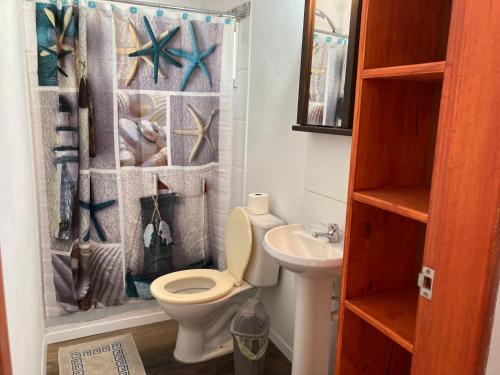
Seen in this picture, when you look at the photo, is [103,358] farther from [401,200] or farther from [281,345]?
[401,200]

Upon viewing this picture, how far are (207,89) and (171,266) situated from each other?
44.4 inches

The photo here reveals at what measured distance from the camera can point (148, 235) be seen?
8.16 feet

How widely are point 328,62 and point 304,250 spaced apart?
0.82 meters

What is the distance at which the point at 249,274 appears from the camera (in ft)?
7.45

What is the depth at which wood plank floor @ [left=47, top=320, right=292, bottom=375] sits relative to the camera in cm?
219

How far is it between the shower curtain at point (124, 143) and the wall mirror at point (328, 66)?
0.77 metres

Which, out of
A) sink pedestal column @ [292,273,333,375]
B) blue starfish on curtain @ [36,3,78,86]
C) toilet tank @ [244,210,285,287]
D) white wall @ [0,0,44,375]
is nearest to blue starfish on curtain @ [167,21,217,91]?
blue starfish on curtain @ [36,3,78,86]

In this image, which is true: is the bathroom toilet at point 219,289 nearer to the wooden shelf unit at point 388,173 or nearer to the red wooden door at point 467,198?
the wooden shelf unit at point 388,173

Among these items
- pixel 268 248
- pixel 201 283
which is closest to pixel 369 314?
pixel 268 248

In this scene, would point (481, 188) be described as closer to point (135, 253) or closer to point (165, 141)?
point (165, 141)

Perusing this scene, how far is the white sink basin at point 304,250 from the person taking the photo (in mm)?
1483

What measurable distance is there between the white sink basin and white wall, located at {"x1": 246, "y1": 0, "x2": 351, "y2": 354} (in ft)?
0.46

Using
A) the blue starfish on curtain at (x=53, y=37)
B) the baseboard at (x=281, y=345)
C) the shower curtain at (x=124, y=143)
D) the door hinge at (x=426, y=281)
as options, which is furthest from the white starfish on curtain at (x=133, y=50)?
the door hinge at (x=426, y=281)

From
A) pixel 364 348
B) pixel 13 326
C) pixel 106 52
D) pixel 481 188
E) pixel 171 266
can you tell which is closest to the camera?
pixel 481 188
